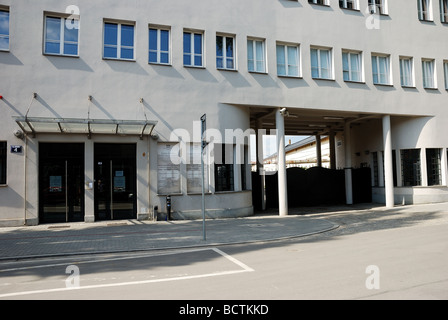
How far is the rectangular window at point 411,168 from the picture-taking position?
19.3 metres

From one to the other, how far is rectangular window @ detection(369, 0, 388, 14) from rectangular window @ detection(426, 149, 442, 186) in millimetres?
8141

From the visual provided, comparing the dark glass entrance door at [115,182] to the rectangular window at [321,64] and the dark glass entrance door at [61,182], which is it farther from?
the rectangular window at [321,64]

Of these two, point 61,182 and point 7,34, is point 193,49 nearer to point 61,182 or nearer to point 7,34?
point 7,34

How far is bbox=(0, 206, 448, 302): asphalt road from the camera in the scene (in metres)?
5.03

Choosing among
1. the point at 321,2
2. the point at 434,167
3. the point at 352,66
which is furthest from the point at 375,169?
the point at 321,2

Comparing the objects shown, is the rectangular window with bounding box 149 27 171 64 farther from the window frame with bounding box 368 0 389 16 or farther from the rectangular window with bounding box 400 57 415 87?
the rectangular window with bounding box 400 57 415 87

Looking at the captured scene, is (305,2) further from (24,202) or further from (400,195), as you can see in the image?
(24,202)

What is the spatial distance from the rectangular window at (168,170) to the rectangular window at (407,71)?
1341cm

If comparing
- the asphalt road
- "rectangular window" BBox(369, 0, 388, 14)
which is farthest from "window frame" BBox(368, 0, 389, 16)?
the asphalt road

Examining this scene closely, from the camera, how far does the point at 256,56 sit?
52.5 feet

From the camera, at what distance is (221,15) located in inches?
602

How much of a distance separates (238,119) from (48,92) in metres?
7.71
